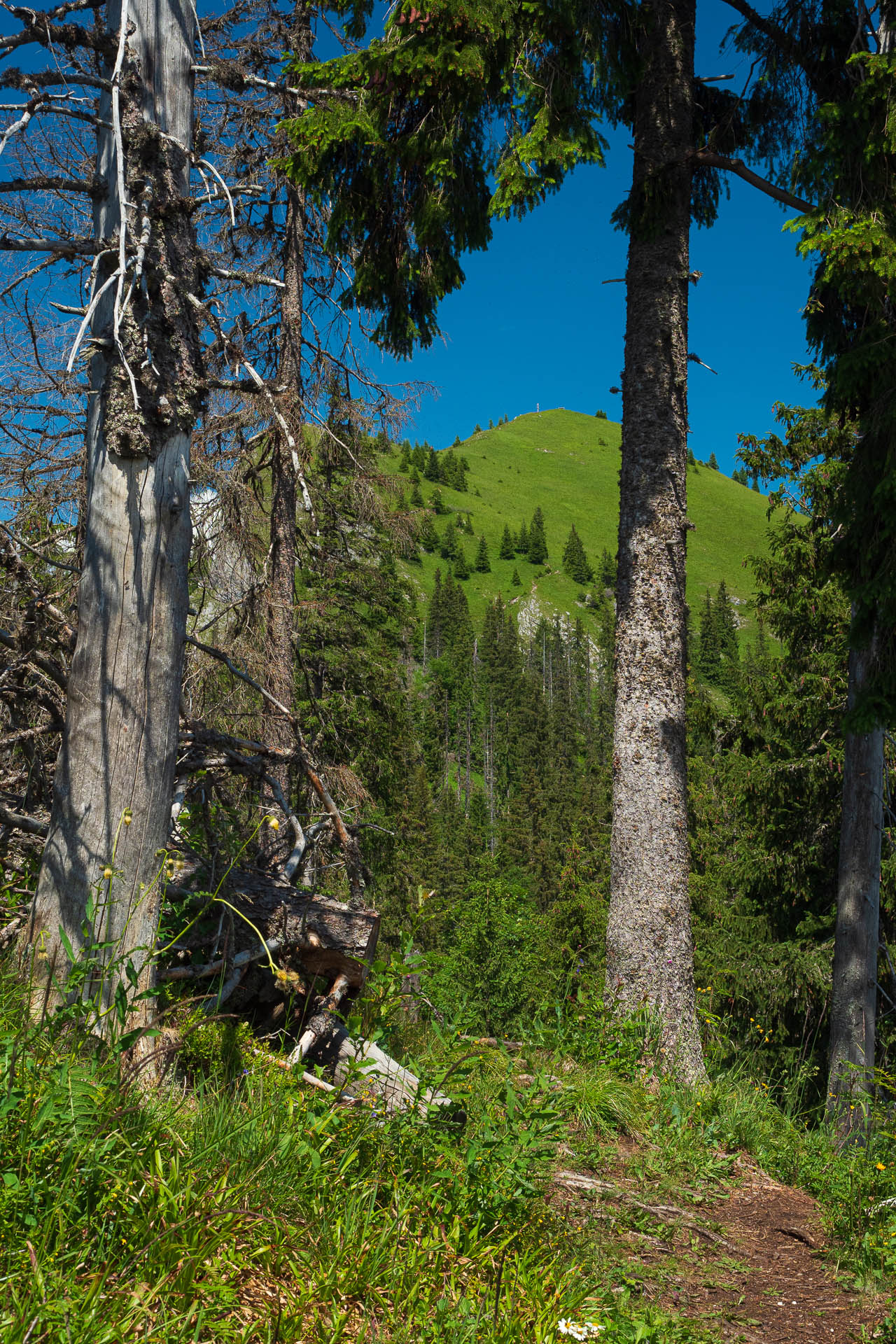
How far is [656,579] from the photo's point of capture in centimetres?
589

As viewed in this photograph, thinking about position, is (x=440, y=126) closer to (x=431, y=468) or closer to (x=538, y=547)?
(x=538, y=547)

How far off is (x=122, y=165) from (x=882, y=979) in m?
14.4

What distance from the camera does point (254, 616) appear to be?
31.2 feet

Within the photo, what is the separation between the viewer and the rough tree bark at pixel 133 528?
297cm

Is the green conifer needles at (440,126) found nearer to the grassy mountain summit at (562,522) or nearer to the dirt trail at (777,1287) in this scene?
the dirt trail at (777,1287)

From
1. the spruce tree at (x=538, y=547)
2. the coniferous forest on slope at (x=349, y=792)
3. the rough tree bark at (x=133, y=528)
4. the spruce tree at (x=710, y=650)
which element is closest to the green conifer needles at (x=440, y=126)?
the coniferous forest on slope at (x=349, y=792)

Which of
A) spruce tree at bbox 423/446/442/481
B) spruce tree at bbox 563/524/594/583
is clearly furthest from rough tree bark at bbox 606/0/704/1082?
spruce tree at bbox 423/446/442/481

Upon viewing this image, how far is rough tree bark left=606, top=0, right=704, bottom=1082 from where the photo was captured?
5562 millimetres

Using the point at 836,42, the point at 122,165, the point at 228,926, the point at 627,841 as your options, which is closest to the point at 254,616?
the point at 627,841

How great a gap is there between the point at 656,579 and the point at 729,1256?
3.95 meters

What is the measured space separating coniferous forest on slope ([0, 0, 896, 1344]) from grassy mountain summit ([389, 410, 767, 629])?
5233 inches

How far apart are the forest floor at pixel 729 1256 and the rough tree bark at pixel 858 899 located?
4.81 metres

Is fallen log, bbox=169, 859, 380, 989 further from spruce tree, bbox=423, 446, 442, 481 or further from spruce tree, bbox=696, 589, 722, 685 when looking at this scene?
spruce tree, bbox=423, 446, 442, 481

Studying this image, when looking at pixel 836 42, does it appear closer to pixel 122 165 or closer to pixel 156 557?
pixel 122 165
